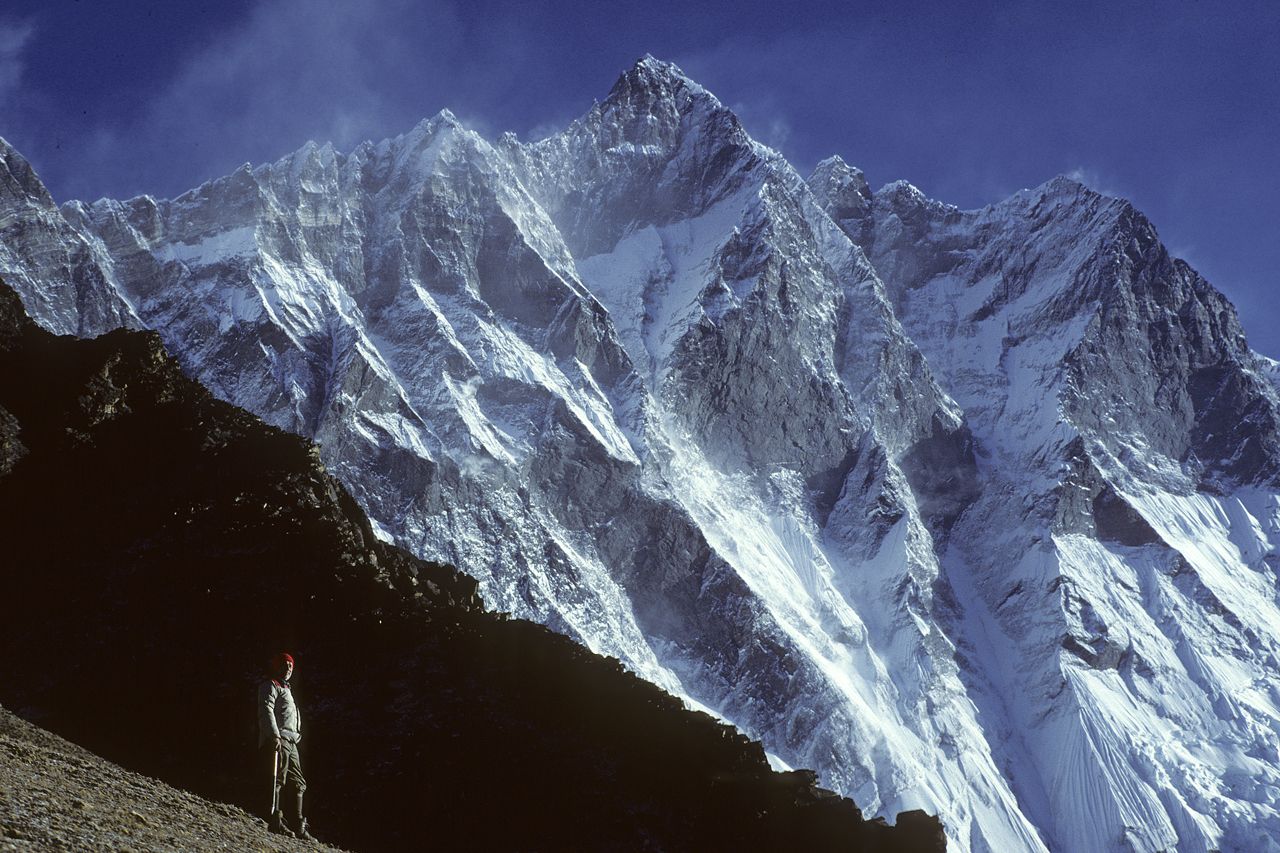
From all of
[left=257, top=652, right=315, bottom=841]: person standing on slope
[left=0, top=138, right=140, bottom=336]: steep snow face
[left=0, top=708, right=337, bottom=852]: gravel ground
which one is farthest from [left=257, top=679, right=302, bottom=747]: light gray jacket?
[left=0, top=138, right=140, bottom=336]: steep snow face

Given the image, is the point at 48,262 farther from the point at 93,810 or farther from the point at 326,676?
the point at 93,810

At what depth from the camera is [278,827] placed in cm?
2242

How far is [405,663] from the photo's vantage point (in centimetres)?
3117

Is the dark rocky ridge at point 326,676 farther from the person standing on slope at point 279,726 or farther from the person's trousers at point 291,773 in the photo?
the person standing on slope at point 279,726

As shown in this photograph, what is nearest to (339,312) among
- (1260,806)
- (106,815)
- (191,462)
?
(1260,806)

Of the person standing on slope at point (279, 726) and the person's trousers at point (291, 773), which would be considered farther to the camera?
the person's trousers at point (291, 773)

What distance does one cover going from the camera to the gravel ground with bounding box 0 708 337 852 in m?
17.1

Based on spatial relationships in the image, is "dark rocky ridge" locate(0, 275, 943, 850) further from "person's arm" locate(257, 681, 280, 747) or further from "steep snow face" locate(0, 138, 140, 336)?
"steep snow face" locate(0, 138, 140, 336)

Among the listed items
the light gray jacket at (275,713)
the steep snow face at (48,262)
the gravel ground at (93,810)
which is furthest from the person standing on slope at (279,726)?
the steep snow face at (48,262)

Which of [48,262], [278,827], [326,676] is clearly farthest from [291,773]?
[48,262]

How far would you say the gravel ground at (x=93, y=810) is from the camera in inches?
673

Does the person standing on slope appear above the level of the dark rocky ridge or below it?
below

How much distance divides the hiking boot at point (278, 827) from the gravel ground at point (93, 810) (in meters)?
0.15

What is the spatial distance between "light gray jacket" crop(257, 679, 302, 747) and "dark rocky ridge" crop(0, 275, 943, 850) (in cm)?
452
